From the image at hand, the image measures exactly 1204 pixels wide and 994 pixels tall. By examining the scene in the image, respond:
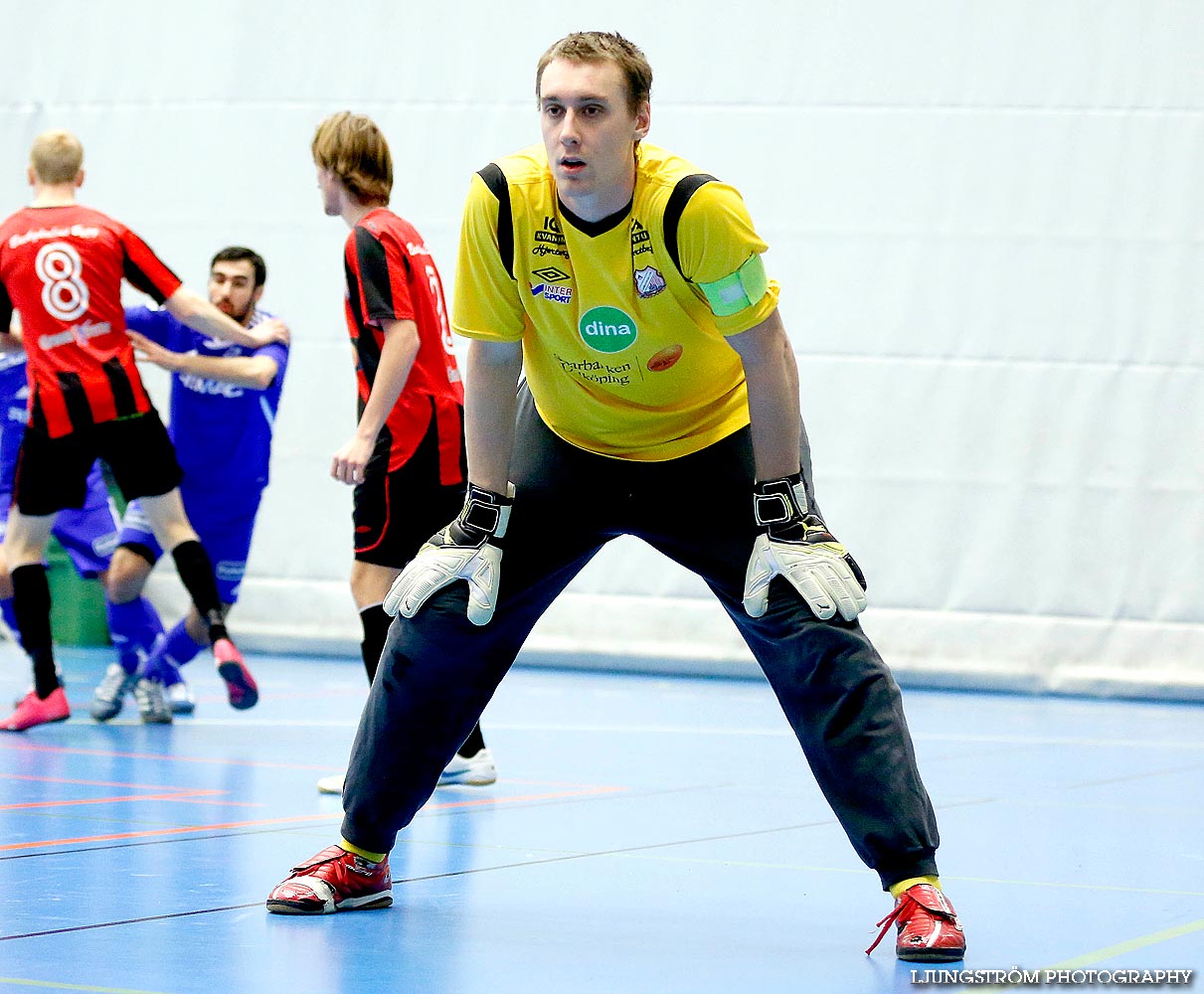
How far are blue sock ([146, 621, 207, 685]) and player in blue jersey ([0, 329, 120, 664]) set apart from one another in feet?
3.30

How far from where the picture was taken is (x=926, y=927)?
3143mm

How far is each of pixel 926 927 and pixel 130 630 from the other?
475 cm

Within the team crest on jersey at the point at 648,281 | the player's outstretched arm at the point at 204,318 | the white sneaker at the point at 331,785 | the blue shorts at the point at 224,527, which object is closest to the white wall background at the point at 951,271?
the blue shorts at the point at 224,527

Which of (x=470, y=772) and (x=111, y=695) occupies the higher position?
(x=470, y=772)

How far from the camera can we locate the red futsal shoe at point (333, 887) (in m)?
3.47

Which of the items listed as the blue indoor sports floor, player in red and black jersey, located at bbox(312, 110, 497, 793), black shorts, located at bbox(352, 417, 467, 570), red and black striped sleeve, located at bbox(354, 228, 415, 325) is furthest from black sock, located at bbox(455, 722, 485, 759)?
red and black striped sleeve, located at bbox(354, 228, 415, 325)

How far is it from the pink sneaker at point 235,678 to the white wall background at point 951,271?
4494 mm

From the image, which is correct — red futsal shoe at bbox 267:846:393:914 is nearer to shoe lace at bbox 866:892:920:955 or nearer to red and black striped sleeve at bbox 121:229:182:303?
shoe lace at bbox 866:892:920:955

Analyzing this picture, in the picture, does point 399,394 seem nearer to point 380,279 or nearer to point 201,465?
point 380,279

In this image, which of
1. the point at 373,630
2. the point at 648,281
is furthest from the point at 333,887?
the point at 373,630

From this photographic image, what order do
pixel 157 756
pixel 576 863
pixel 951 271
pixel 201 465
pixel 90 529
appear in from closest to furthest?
pixel 576 863 < pixel 157 756 < pixel 201 465 < pixel 90 529 < pixel 951 271

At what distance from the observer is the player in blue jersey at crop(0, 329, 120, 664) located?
8.27 metres

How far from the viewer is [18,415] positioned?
827 cm

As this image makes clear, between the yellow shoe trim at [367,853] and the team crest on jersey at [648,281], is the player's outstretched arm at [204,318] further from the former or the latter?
the team crest on jersey at [648,281]
